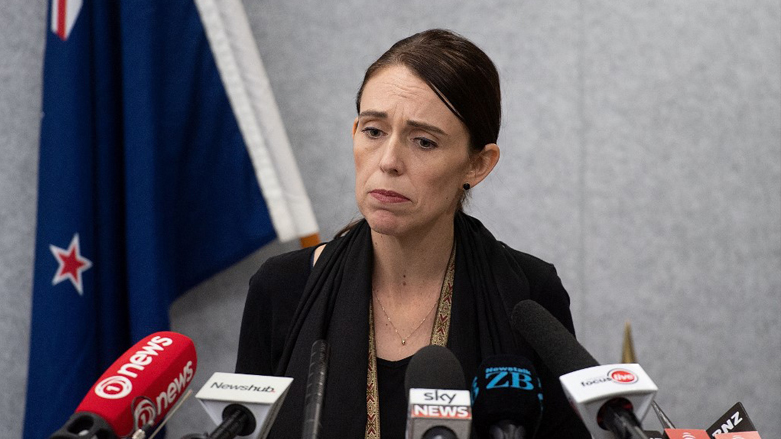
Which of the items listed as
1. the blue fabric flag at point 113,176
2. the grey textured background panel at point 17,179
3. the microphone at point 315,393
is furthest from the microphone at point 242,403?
the grey textured background panel at point 17,179

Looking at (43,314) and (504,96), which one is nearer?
(43,314)

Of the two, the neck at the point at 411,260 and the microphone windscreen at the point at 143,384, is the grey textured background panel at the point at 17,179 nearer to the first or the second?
the neck at the point at 411,260

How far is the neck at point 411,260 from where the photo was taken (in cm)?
160

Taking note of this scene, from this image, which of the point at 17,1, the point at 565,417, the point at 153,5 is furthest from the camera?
the point at 17,1

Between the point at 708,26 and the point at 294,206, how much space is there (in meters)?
1.46

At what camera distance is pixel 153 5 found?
2.13m

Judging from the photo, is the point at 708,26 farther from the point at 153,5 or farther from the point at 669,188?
the point at 153,5

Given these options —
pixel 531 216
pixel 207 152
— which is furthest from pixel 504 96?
pixel 207 152

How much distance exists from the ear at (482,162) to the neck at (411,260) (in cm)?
12

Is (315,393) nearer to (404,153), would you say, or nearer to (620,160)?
(404,153)

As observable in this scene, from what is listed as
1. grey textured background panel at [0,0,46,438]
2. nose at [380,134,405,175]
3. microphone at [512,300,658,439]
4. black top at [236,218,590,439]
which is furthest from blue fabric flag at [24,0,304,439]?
microphone at [512,300,658,439]

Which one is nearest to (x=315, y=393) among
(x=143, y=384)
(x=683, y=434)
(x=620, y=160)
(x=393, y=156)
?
(x=143, y=384)

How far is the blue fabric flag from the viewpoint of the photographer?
2111mm

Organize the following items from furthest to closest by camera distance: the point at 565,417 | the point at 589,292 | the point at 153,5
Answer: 1. the point at 589,292
2. the point at 153,5
3. the point at 565,417
